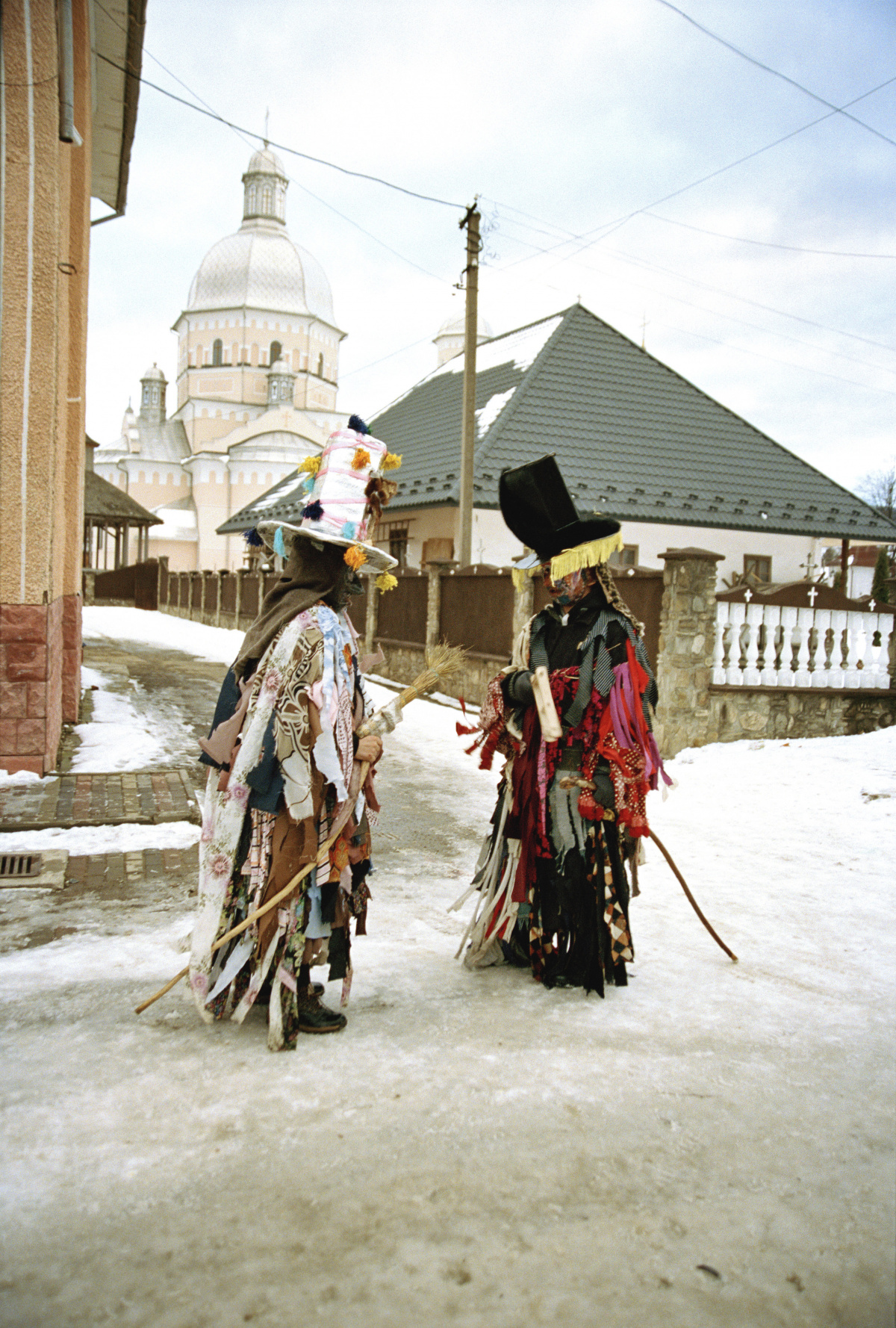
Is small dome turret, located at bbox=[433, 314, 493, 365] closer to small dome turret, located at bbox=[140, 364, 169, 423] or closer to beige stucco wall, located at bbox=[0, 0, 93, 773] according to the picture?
small dome turret, located at bbox=[140, 364, 169, 423]

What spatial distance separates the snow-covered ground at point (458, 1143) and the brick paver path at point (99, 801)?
69.2 inches

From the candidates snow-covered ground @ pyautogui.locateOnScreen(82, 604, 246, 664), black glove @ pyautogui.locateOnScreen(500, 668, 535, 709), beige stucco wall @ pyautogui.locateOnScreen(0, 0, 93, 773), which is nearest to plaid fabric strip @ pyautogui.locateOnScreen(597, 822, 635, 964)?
black glove @ pyautogui.locateOnScreen(500, 668, 535, 709)

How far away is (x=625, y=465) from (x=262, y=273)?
128 feet

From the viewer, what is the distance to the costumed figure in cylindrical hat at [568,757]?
3.66 metres

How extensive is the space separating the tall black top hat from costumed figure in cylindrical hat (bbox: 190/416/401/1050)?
0.70 meters

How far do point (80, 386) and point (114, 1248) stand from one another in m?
9.57

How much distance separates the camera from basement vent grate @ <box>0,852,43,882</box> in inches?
192

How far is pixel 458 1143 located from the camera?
258cm

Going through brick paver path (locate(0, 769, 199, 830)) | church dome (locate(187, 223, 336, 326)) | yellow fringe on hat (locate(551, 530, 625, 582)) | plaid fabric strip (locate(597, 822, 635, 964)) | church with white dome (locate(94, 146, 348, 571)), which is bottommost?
brick paver path (locate(0, 769, 199, 830))

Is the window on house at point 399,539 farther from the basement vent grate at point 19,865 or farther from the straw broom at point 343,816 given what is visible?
the straw broom at point 343,816

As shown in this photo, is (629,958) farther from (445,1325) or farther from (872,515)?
(872,515)

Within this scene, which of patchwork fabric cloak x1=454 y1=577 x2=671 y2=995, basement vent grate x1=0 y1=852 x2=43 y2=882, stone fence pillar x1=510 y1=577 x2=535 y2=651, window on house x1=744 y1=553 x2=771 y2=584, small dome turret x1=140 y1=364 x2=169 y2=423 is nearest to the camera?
patchwork fabric cloak x1=454 y1=577 x2=671 y2=995

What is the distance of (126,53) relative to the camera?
9.63 meters

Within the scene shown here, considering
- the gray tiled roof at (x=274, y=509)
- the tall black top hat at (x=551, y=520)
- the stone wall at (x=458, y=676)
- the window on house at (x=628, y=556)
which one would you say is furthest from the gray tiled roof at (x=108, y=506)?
the tall black top hat at (x=551, y=520)
